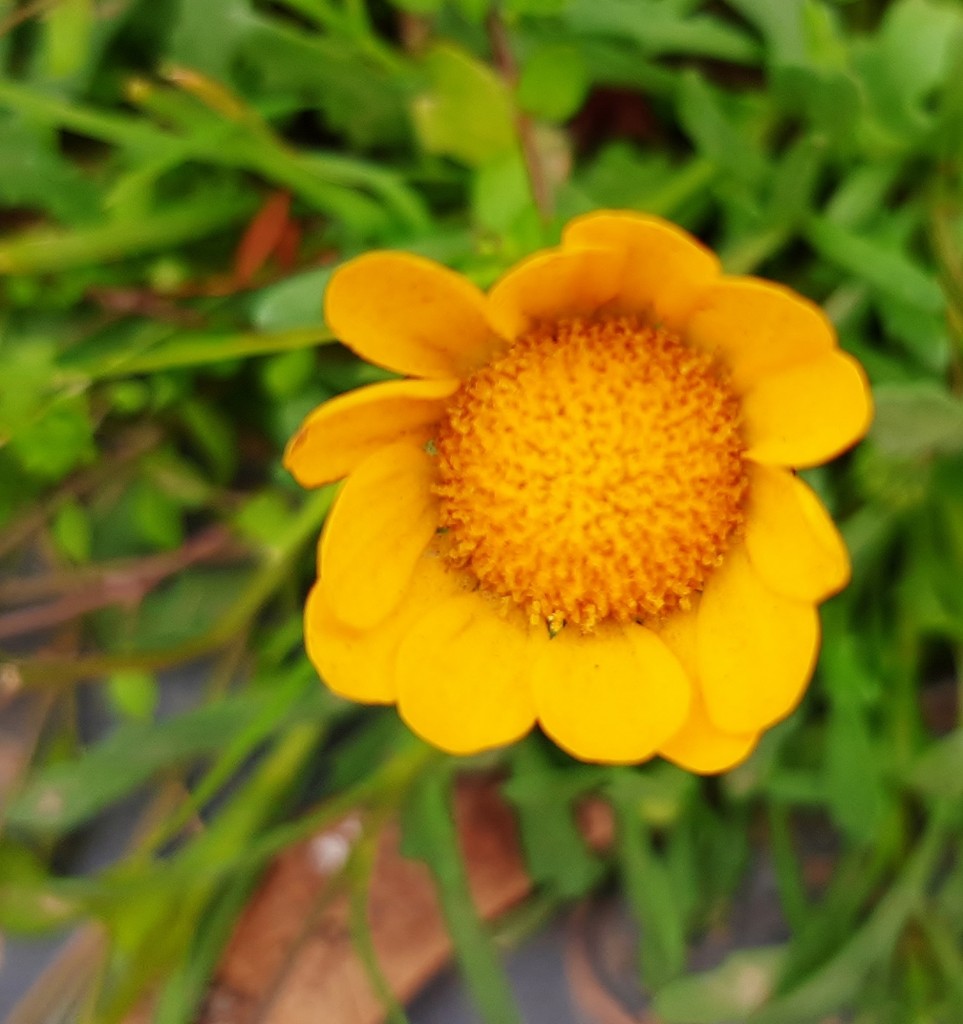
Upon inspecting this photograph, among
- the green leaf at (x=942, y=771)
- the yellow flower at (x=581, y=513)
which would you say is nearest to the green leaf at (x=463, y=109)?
the yellow flower at (x=581, y=513)

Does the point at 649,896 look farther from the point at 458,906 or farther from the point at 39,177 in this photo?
the point at 39,177

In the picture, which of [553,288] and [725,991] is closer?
[553,288]

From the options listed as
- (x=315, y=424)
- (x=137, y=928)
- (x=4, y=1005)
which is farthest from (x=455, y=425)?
(x=4, y=1005)

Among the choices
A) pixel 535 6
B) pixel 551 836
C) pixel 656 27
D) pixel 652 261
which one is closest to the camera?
pixel 652 261

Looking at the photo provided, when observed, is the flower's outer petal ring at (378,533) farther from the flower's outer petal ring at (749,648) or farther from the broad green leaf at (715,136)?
the broad green leaf at (715,136)

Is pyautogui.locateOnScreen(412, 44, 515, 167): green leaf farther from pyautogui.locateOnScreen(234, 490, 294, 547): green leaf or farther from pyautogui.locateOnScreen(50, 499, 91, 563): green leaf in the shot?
pyautogui.locateOnScreen(50, 499, 91, 563): green leaf

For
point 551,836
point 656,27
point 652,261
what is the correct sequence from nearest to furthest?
point 652,261 → point 656,27 → point 551,836

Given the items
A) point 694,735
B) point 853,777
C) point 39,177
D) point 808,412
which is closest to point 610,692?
point 694,735
